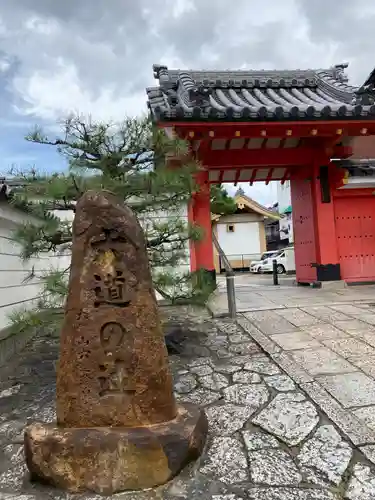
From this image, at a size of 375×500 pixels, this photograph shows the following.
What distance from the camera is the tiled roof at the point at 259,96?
6.41 metres

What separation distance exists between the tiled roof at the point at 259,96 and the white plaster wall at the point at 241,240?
16.6 metres

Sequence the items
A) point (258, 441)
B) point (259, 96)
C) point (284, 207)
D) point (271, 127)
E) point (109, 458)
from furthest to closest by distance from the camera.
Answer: point (284, 207) → point (259, 96) → point (271, 127) → point (258, 441) → point (109, 458)

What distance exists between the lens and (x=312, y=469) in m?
2.01

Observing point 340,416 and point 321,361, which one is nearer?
point 340,416

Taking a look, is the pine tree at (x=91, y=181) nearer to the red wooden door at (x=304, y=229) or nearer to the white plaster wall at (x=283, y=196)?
the red wooden door at (x=304, y=229)

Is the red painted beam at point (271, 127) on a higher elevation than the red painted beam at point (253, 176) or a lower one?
higher

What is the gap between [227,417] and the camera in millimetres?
2656

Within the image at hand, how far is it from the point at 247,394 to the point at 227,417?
0.39 meters

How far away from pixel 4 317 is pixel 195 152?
467 cm

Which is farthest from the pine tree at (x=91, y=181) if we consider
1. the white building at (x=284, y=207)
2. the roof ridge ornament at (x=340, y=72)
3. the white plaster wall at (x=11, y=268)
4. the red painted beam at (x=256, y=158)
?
the white building at (x=284, y=207)

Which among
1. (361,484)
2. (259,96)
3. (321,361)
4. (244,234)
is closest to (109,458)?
(361,484)

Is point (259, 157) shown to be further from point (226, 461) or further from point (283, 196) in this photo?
point (283, 196)

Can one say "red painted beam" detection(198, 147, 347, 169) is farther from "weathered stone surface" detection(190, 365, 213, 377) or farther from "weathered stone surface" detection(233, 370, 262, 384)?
"weathered stone surface" detection(233, 370, 262, 384)

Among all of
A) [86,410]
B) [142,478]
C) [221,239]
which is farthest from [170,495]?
[221,239]
